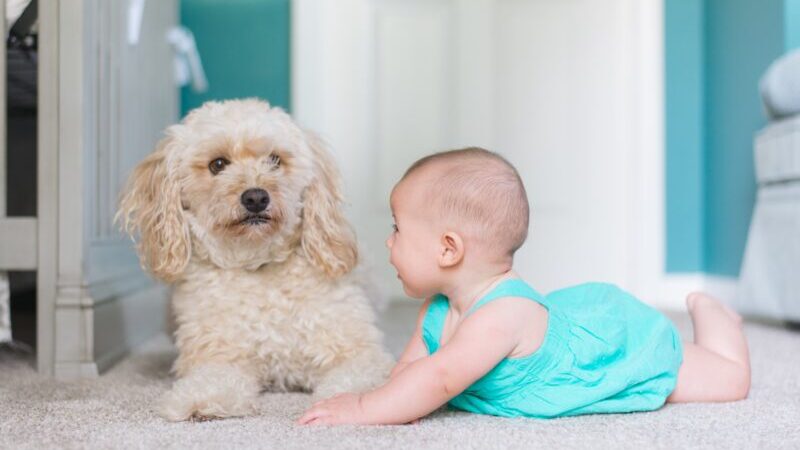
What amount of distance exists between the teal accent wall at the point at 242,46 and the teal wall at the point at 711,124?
5.49 feet

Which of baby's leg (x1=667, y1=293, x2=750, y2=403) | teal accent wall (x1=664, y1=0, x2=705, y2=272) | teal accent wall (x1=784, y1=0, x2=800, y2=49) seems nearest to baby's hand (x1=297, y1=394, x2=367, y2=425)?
baby's leg (x1=667, y1=293, x2=750, y2=403)

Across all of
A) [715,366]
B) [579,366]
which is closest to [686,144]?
[715,366]

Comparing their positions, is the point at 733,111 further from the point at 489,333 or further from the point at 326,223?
the point at 489,333

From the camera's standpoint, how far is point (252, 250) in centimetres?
153

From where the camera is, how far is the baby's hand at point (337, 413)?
3.83 ft

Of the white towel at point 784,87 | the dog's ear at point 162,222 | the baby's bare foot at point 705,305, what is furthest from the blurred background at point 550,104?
the baby's bare foot at point 705,305

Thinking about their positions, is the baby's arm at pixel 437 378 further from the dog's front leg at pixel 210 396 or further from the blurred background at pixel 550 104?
the blurred background at pixel 550 104

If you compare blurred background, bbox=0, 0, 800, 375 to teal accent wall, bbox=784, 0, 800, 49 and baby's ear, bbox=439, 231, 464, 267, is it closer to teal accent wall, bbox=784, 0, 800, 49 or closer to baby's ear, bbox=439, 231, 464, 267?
teal accent wall, bbox=784, 0, 800, 49

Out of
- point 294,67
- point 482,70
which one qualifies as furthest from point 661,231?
point 294,67

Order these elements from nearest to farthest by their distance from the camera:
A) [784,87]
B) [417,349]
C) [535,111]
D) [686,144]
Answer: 1. [417,349]
2. [784,87]
3. [686,144]
4. [535,111]

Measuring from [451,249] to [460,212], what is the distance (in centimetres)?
6

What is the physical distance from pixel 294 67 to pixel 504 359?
2386 mm

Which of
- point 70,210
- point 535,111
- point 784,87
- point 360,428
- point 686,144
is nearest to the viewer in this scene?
point 360,428

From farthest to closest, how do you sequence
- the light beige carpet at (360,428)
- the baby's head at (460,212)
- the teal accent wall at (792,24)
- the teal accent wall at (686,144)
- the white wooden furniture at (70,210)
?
the teal accent wall at (686,144) → the teal accent wall at (792,24) → the white wooden furniture at (70,210) → the baby's head at (460,212) → the light beige carpet at (360,428)
